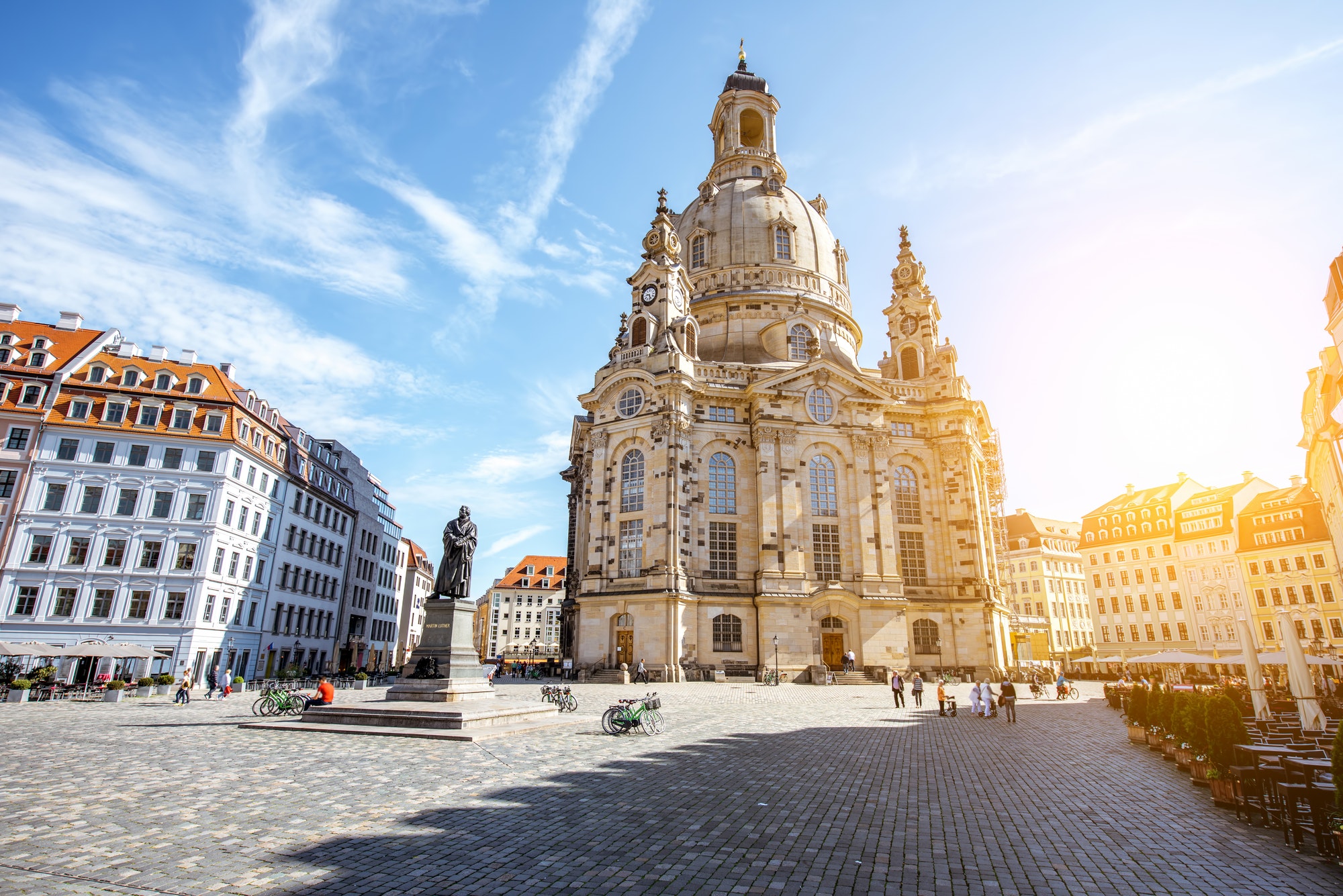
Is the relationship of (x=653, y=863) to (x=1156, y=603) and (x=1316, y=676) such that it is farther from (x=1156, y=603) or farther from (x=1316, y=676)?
(x=1156, y=603)

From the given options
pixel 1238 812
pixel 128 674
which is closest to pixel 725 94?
pixel 128 674

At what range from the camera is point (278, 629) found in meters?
50.0

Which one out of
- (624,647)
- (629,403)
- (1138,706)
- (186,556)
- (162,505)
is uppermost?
(629,403)

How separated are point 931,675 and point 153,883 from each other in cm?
4820

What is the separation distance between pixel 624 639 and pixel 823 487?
58.7ft

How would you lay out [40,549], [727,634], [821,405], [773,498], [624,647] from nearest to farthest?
[40,549], [624,647], [727,634], [773,498], [821,405]

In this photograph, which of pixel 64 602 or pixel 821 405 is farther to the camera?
pixel 821 405

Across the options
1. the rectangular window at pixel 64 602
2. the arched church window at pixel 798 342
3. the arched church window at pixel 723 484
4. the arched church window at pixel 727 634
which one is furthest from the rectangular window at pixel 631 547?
the rectangular window at pixel 64 602

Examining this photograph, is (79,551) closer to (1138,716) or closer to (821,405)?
(821,405)

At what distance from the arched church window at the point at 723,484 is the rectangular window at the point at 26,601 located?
131ft

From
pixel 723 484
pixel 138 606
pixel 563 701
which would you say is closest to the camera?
pixel 563 701

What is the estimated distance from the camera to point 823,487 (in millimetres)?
50188

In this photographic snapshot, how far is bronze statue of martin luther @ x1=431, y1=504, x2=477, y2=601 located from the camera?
22.5 m

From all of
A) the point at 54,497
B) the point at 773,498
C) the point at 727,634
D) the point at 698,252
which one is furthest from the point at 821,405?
the point at 54,497
